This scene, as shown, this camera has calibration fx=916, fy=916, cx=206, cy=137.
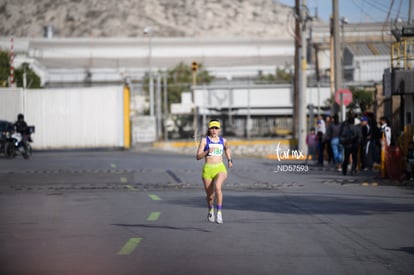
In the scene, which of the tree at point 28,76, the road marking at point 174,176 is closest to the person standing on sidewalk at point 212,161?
the road marking at point 174,176

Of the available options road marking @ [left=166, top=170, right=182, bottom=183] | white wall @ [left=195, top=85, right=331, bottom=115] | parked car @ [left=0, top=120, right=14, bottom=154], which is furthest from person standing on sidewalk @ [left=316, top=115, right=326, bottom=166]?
white wall @ [left=195, top=85, right=331, bottom=115]

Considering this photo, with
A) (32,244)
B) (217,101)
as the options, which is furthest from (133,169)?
(217,101)

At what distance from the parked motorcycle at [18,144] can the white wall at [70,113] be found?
957 centimetres

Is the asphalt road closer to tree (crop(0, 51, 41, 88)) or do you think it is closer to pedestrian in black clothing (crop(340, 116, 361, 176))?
pedestrian in black clothing (crop(340, 116, 361, 176))

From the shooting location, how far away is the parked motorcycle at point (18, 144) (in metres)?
40.7

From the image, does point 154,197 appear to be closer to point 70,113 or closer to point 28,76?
point 70,113

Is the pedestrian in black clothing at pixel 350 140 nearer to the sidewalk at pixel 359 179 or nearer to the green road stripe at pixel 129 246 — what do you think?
the sidewalk at pixel 359 179

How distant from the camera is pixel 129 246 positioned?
39.1 ft

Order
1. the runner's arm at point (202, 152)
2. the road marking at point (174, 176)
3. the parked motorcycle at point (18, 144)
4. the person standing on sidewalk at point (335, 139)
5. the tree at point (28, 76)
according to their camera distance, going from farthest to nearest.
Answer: the tree at point (28, 76) → the parked motorcycle at point (18, 144) → the person standing on sidewalk at point (335, 139) → the road marking at point (174, 176) → the runner's arm at point (202, 152)

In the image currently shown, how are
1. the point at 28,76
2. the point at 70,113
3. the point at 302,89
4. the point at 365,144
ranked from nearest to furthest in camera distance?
the point at 365,144 → the point at 302,89 → the point at 70,113 → the point at 28,76

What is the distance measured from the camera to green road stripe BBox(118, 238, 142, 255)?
37.2 feet

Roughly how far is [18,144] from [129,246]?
3003 centimetres

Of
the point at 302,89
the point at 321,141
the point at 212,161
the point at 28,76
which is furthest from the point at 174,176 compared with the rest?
the point at 28,76

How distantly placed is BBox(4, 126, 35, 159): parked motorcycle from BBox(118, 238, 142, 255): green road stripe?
1138 inches
